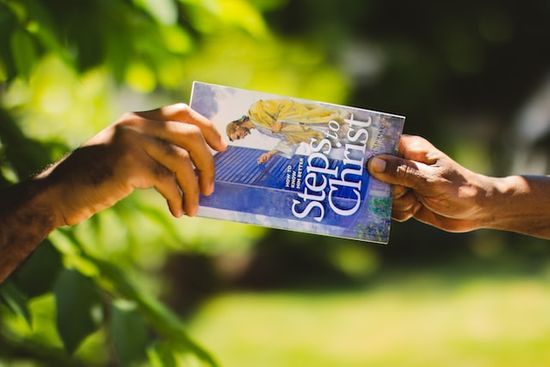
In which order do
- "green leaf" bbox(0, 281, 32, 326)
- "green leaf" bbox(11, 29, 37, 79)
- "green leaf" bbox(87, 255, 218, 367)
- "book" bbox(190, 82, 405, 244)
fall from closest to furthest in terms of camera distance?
"book" bbox(190, 82, 405, 244), "green leaf" bbox(0, 281, 32, 326), "green leaf" bbox(11, 29, 37, 79), "green leaf" bbox(87, 255, 218, 367)

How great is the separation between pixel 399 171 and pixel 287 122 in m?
0.22

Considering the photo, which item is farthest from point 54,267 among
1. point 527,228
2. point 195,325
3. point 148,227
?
point 195,325

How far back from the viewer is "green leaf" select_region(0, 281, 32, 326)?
72.2 inches

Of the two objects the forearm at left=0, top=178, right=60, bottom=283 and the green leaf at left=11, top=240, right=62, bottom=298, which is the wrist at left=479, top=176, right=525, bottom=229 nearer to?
the forearm at left=0, top=178, right=60, bottom=283

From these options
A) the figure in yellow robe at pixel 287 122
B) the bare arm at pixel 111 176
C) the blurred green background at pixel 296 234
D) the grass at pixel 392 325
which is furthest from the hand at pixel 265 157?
the grass at pixel 392 325

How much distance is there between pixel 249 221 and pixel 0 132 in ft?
2.77

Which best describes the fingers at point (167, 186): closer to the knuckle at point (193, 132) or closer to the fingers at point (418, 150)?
the knuckle at point (193, 132)

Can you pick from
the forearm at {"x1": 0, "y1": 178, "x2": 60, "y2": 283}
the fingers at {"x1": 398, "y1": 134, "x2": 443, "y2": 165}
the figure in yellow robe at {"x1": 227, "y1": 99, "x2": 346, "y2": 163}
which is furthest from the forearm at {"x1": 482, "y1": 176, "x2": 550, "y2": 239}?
the forearm at {"x1": 0, "y1": 178, "x2": 60, "y2": 283}

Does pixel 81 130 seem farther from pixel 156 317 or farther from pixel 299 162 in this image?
pixel 299 162

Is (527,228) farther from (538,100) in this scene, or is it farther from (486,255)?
(538,100)

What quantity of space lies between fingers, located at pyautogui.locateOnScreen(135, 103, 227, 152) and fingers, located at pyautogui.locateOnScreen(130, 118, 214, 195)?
18mm

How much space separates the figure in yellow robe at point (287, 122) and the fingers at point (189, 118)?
0.06 meters

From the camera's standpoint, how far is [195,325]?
7445 millimetres

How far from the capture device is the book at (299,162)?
156cm
